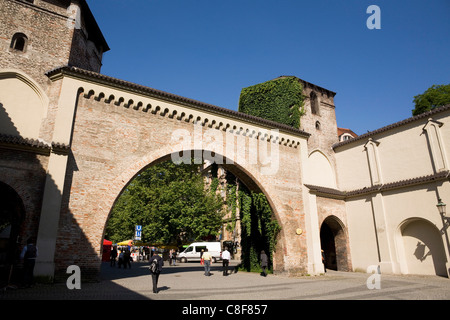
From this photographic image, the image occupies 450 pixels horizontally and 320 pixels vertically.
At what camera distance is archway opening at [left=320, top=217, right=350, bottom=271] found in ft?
67.0

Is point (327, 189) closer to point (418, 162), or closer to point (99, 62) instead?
point (418, 162)

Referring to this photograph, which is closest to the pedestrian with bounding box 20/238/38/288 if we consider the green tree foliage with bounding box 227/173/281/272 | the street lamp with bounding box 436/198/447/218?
the green tree foliage with bounding box 227/173/281/272

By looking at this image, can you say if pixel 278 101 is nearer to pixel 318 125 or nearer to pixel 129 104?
pixel 318 125

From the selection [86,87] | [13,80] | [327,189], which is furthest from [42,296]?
[327,189]

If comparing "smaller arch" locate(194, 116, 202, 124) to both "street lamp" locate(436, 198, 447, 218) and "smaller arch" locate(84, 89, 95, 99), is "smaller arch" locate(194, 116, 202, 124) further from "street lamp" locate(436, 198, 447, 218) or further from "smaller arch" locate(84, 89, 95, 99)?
"street lamp" locate(436, 198, 447, 218)

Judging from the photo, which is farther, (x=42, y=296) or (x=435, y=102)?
(x=435, y=102)

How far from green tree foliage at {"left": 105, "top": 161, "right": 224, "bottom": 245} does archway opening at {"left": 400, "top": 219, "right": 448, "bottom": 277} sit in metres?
16.4

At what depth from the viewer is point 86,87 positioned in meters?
12.7

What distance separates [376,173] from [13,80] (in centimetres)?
2095

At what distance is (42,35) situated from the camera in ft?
45.0

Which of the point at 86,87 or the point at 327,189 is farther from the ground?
the point at 86,87

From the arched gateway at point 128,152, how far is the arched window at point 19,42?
7.06ft

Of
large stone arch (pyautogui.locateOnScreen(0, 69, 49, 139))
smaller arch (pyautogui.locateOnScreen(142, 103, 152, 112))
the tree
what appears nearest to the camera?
large stone arch (pyautogui.locateOnScreen(0, 69, 49, 139))
